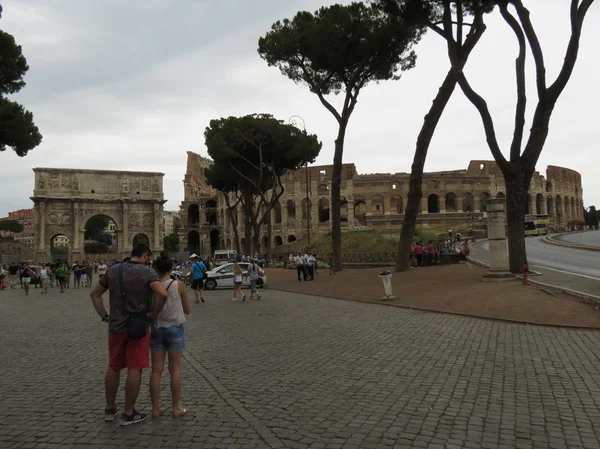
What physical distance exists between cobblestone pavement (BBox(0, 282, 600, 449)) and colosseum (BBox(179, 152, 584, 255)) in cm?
4525

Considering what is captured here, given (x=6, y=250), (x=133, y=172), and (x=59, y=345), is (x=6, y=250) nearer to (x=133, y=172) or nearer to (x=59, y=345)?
(x=133, y=172)

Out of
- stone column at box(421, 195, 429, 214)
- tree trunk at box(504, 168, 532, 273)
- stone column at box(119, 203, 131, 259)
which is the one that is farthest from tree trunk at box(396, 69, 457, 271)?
stone column at box(119, 203, 131, 259)

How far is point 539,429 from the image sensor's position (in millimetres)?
3754

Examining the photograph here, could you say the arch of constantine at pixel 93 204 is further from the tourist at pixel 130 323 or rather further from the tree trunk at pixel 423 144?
the tourist at pixel 130 323

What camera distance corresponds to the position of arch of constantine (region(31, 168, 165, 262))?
52.8 meters

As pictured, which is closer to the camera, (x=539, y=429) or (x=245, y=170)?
(x=539, y=429)

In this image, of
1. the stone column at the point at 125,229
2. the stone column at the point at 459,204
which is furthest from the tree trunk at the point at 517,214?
the stone column at the point at 125,229

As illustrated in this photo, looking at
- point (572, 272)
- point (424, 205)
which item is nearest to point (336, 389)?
point (572, 272)

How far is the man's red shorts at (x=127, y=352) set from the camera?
13.1 feet

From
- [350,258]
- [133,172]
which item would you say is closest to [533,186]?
[350,258]

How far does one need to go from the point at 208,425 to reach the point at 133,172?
5556cm

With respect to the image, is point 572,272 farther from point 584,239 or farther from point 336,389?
point 584,239

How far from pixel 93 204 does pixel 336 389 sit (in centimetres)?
5426

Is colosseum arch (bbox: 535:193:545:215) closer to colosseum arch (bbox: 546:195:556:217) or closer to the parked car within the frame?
colosseum arch (bbox: 546:195:556:217)
